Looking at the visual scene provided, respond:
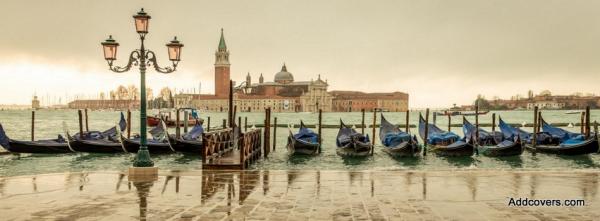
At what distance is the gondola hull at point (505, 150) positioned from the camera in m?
19.4

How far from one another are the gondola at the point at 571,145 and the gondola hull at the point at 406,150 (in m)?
4.99

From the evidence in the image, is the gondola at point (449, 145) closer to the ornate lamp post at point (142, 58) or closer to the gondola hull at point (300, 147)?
the gondola hull at point (300, 147)

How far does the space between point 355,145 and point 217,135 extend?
8.47 metres

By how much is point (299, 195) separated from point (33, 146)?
16.5 m

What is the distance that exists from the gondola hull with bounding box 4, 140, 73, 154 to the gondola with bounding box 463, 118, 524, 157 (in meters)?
15.2

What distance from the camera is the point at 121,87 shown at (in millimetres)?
138875

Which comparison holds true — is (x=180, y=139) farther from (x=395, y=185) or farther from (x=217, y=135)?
(x=395, y=185)

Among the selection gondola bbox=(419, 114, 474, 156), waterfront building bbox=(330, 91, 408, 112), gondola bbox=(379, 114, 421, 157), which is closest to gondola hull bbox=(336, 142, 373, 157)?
Answer: gondola bbox=(379, 114, 421, 157)

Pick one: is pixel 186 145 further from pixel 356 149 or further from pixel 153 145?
pixel 356 149

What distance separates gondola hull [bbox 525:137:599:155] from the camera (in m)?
19.3

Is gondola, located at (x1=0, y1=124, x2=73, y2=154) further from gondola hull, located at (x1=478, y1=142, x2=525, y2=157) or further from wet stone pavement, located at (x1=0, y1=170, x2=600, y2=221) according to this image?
gondola hull, located at (x1=478, y1=142, x2=525, y2=157)

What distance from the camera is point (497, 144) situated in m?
20.6

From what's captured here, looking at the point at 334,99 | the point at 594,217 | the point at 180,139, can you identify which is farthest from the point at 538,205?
the point at 334,99

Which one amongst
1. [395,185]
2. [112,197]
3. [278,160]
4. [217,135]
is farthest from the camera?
[278,160]
